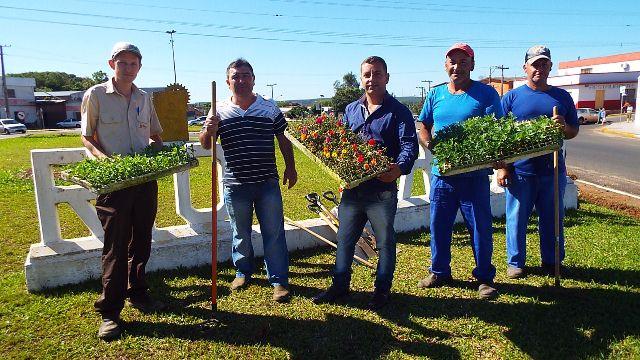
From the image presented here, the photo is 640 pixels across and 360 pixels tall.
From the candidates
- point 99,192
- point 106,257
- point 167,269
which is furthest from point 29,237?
point 99,192

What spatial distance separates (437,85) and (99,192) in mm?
3077

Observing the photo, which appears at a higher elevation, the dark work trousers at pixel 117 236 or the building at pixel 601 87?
the building at pixel 601 87

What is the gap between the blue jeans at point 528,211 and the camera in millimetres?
4504

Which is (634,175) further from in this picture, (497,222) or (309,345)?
(309,345)

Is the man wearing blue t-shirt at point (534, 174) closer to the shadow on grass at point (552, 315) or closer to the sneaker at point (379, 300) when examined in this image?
the shadow on grass at point (552, 315)

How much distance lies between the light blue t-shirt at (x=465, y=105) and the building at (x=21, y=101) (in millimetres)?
61304

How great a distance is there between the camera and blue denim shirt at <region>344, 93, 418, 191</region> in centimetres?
374

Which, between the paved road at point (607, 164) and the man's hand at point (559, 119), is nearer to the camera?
the man's hand at point (559, 119)

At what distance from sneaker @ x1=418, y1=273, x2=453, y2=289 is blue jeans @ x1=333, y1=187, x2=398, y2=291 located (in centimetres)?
51

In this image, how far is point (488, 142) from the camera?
3.60 m

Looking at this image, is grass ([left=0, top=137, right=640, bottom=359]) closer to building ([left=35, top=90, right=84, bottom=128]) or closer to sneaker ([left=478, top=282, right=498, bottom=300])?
sneaker ([left=478, top=282, right=498, bottom=300])

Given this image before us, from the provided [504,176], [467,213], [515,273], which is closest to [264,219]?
[467,213]

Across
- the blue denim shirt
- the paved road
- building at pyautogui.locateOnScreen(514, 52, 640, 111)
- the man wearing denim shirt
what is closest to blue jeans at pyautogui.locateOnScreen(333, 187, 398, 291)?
the man wearing denim shirt

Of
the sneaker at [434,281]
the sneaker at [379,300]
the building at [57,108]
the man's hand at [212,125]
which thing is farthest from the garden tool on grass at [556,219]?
the building at [57,108]
